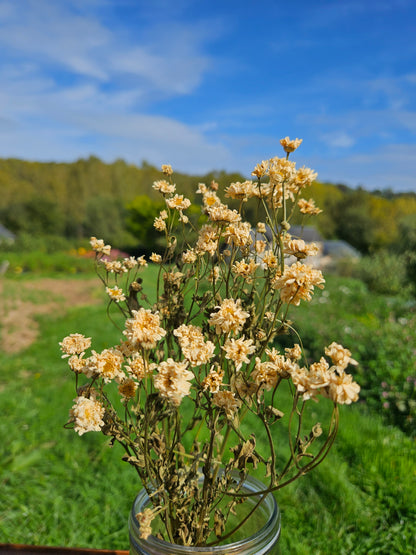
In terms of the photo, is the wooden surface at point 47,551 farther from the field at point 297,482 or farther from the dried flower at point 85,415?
the field at point 297,482

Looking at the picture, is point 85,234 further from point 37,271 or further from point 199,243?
point 199,243

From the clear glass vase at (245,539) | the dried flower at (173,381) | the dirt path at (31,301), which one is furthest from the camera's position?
the dirt path at (31,301)

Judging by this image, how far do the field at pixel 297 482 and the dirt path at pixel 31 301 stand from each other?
1146mm

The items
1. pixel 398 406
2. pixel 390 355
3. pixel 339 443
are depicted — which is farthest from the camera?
pixel 390 355

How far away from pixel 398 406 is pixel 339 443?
63 cm

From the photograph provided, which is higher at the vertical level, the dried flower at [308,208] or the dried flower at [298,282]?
the dried flower at [308,208]

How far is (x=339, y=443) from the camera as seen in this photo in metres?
2.42

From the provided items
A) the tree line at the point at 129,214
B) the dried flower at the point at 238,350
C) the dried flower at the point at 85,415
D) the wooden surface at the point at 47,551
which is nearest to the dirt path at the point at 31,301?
the wooden surface at the point at 47,551

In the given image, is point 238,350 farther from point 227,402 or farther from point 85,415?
point 85,415

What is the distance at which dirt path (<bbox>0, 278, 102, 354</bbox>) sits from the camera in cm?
512

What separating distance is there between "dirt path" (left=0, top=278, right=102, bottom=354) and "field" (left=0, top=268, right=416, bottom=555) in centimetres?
115

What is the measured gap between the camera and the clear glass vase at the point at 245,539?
0.65m

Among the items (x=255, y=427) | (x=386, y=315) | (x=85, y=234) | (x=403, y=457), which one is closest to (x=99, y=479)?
(x=255, y=427)

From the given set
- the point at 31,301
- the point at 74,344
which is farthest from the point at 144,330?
the point at 31,301
